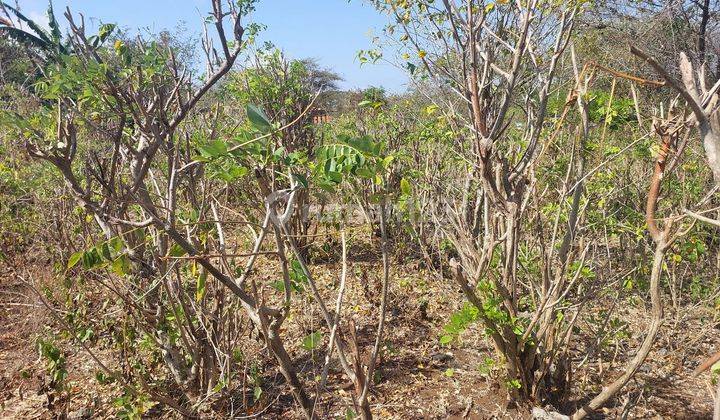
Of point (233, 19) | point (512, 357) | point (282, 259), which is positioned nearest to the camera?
point (282, 259)

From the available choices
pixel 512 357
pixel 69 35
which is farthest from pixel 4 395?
pixel 512 357

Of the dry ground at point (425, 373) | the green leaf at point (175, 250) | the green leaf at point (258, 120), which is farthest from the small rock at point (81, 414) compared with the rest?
the green leaf at point (258, 120)

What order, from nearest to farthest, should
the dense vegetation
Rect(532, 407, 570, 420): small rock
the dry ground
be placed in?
the dense vegetation → Rect(532, 407, 570, 420): small rock → the dry ground

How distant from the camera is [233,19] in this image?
1982 mm

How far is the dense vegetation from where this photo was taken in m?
1.81

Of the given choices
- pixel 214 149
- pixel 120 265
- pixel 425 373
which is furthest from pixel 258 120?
pixel 425 373

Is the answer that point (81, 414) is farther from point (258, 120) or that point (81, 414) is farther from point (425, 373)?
point (258, 120)

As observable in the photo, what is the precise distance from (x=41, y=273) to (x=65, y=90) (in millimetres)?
2666

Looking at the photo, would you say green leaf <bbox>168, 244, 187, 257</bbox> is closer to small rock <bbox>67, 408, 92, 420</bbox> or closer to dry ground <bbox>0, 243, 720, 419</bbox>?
dry ground <bbox>0, 243, 720, 419</bbox>

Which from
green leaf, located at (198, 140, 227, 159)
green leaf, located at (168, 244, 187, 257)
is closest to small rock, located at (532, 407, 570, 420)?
green leaf, located at (168, 244, 187, 257)

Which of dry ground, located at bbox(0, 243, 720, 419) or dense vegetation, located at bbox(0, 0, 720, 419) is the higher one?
dense vegetation, located at bbox(0, 0, 720, 419)

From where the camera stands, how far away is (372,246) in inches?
205

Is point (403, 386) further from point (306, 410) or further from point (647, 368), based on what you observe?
point (647, 368)

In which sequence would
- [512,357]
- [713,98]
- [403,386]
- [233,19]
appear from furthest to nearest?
[403,386]
[512,357]
[233,19]
[713,98]
